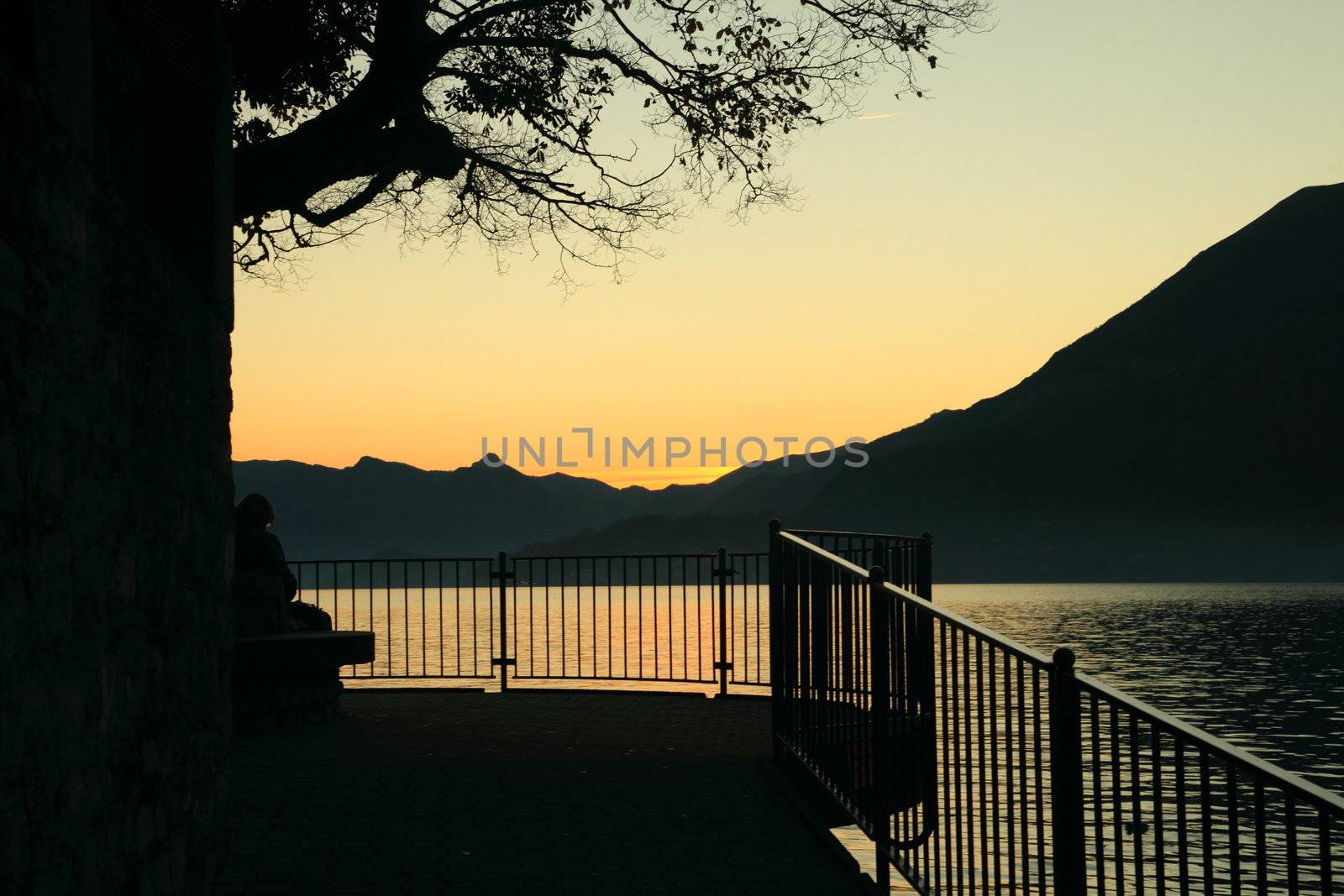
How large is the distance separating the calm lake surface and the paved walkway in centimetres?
96

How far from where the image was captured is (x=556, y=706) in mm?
12016

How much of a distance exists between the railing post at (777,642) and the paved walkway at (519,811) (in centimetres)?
27

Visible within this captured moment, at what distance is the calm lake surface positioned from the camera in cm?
1789

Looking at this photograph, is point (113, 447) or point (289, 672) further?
point (289, 672)

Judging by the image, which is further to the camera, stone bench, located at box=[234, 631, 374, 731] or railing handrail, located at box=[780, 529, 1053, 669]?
stone bench, located at box=[234, 631, 374, 731]

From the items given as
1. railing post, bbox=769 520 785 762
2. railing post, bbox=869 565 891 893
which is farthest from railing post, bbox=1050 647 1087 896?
railing post, bbox=769 520 785 762

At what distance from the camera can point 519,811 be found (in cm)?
724

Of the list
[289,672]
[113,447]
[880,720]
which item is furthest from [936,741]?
[289,672]

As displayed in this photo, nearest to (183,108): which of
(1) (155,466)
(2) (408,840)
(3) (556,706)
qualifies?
(1) (155,466)

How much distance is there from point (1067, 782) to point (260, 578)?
7.81m

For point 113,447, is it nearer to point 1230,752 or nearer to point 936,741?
point 1230,752

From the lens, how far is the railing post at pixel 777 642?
26.9 ft

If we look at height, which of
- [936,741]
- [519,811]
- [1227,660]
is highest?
[936,741]

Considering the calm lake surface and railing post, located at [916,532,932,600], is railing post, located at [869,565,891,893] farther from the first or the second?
railing post, located at [916,532,932,600]
